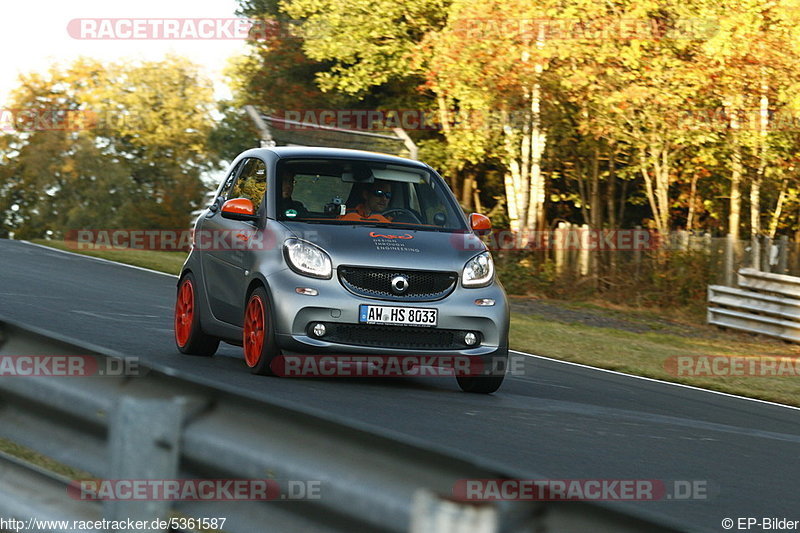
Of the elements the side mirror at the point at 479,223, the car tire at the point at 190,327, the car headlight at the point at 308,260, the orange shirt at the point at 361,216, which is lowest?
the car tire at the point at 190,327

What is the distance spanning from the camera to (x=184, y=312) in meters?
11.4

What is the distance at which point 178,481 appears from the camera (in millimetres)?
3516

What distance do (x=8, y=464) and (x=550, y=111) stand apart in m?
27.0

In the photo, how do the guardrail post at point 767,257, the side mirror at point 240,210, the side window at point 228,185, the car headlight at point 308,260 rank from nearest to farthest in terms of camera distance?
the car headlight at point 308,260 → the side mirror at point 240,210 → the side window at point 228,185 → the guardrail post at point 767,257

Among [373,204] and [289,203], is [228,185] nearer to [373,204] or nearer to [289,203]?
[289,203]

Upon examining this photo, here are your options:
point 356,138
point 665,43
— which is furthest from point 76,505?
point 665,43

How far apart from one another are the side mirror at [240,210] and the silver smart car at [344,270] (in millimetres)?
11

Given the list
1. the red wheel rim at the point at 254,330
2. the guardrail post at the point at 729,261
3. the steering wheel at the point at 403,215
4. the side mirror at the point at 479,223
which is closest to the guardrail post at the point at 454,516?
the red wheel rim at the point at 254,330

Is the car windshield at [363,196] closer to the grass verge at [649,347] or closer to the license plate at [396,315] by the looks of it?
the license plate at [396,315]

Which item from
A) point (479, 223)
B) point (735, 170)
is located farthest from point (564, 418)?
point (735, 170)

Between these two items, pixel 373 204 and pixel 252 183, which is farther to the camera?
pixel 252 183

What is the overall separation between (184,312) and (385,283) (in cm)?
240

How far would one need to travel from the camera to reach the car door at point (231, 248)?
1033cm

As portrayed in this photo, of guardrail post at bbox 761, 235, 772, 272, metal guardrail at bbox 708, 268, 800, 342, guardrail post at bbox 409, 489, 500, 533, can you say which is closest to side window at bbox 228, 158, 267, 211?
guardrail post at bbox 409, 489, 500, 533
